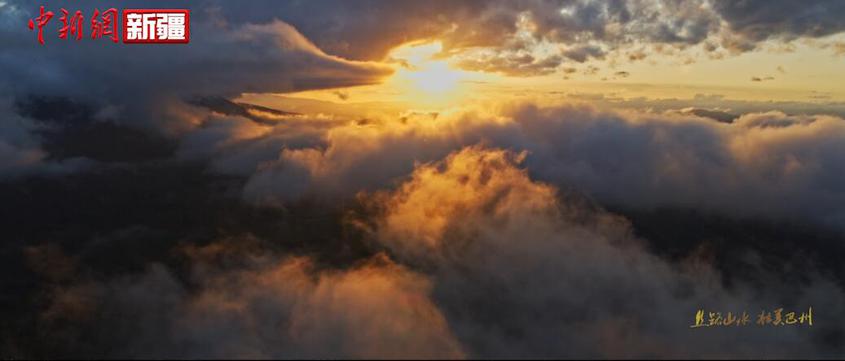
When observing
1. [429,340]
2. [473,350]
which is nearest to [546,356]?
[473,350]

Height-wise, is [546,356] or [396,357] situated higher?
[396,357]

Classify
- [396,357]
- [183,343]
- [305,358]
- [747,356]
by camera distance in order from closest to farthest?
[396,357], [305,358], [747,356], [183,343]

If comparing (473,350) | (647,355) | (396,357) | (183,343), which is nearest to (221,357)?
(183,343)

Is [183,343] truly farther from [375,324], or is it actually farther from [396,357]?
[396,357]

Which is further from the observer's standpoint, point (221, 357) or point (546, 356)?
point (546, 356)

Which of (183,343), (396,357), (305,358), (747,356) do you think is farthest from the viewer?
(183,343)

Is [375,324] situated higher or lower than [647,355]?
higher

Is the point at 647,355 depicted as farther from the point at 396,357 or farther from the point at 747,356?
the point at 396,357

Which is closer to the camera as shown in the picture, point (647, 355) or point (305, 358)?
point (305, 358)

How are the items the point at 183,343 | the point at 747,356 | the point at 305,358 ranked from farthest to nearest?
the point at 183,343, the point at 747,356, the point at 305,358
